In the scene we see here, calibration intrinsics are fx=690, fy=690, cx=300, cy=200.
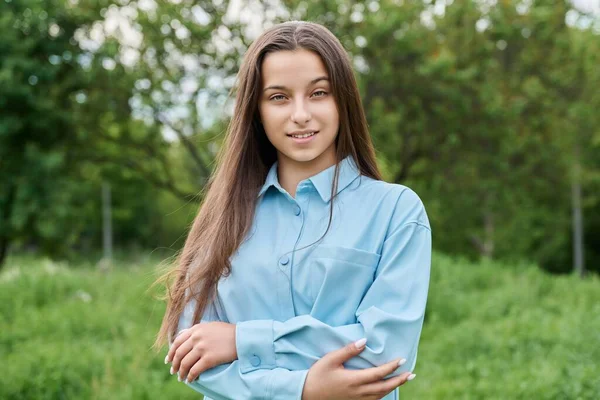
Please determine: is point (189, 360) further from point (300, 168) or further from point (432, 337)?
point (432, 337)

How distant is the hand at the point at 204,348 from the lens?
158 cm

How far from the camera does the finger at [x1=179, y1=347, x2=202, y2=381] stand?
1.59 metres

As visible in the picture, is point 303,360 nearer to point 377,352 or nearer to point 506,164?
point 377,352

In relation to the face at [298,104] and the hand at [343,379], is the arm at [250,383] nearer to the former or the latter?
the hand at [343,379]

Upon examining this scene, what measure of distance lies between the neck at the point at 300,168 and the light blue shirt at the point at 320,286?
28 millimetres

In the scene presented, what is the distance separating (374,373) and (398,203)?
0.41m

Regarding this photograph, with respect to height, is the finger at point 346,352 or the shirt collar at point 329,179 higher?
the shirt collar at point 329,179

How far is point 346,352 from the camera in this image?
146 centimetres

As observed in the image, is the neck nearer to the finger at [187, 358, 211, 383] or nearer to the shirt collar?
the shirt collar

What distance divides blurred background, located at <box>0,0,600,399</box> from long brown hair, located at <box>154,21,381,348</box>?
2.62 meters

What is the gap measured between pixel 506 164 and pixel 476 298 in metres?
9.47

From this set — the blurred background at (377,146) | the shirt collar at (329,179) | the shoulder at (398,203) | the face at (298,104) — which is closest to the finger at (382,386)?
the shoulder at (398,203)

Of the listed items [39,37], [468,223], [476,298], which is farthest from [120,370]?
[468,223]

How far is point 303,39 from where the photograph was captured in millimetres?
1663
